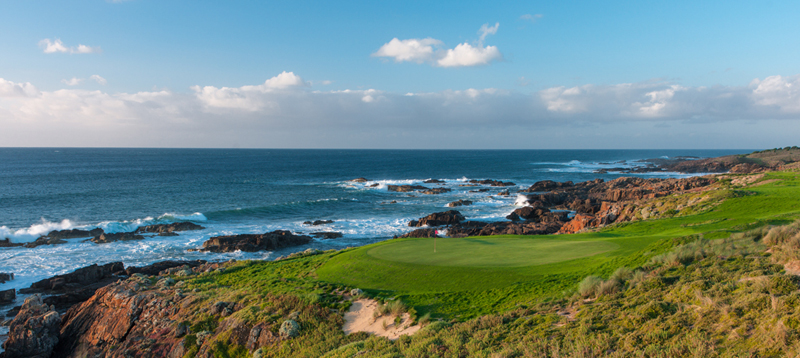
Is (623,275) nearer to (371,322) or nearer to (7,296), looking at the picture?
(371,322)

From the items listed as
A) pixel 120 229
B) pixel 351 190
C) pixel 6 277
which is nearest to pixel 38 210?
pixel 120 229

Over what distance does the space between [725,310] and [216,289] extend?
13.4 metres

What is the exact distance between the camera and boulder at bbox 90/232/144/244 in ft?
101

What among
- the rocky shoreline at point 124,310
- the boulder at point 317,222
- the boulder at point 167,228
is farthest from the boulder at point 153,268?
the boulder at point 317,222

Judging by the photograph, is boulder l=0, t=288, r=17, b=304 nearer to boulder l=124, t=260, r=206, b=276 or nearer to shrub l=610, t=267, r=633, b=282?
boulder l=124, t=260, r=206, b=276

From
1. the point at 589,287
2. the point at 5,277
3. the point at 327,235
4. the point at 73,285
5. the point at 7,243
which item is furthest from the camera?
the point at 327,235

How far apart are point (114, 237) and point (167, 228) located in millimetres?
4156

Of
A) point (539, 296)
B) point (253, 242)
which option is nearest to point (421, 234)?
point (253, 242)

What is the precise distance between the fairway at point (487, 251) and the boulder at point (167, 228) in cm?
2745

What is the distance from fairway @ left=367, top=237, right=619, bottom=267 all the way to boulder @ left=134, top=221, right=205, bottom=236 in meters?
27.4

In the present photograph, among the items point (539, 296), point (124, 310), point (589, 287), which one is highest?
point (589, 287)

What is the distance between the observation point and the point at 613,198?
42094 mm

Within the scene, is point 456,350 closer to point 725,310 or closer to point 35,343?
point 725,310

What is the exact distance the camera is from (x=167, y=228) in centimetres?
3512
